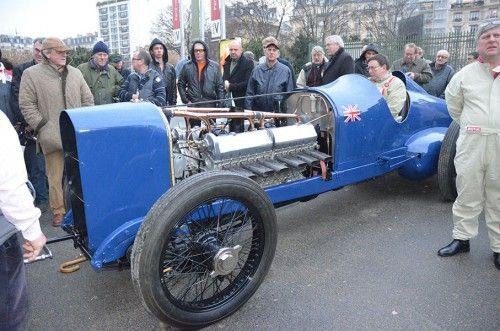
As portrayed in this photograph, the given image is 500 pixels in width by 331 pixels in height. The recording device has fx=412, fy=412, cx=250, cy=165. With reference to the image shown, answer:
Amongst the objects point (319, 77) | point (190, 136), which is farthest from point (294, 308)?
point (319, 77)

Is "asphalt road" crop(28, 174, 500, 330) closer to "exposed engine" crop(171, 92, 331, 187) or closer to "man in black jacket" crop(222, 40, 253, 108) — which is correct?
"exposed engine" crop(171, 92, 331, 187)

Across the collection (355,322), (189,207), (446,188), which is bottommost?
(355,322)

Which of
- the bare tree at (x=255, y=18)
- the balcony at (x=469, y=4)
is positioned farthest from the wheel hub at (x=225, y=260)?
the balcony at (x=469, y=4)

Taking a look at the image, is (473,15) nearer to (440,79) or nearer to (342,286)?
(440,79)

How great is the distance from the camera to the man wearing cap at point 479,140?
3.04 meters

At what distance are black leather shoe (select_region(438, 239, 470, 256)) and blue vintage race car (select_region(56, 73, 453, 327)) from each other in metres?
1.08

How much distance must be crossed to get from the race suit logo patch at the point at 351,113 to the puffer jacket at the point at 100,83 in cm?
290

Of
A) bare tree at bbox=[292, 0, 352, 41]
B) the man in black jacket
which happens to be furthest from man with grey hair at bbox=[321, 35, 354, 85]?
bare tree at bbox=[292, 0, 352, 41]

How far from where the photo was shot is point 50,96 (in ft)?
→ 13.2

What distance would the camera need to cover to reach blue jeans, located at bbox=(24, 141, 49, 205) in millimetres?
4836

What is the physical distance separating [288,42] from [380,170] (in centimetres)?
2999

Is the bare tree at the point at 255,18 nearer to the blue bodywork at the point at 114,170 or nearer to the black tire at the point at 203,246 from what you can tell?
the blue bodywork at the point at 114,170

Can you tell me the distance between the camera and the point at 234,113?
3.36 meters

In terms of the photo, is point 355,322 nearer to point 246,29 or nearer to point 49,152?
point 49,152
